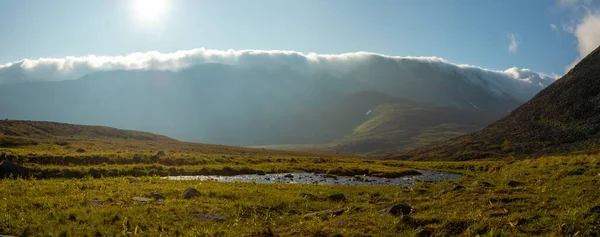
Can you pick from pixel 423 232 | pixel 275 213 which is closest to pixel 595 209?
pixel 423 232

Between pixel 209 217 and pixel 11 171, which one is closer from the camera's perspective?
pixel 209 217

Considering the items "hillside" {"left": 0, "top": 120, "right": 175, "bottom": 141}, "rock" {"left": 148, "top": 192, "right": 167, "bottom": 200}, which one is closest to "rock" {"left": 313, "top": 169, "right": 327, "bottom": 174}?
"rock" {"left": 148, "top": 192, "right": 167, "bottom": 200}

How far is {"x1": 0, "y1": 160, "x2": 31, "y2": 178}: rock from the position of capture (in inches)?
1495

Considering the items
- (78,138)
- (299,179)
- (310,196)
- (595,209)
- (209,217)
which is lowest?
(299,179)

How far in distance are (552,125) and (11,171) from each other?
161607 millimetres

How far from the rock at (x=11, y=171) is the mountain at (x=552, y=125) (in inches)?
4631

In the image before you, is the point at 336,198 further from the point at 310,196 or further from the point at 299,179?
the point at 299,179

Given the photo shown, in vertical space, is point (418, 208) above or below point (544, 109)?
below

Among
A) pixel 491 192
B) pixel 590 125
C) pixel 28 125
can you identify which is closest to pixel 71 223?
pixel 491 192

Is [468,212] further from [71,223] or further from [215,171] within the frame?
[215,171]

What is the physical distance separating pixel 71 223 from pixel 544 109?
612ft

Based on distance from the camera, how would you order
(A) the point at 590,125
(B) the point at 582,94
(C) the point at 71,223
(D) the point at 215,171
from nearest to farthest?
(C) the point at 71,223
(D) the point at 215,171
(A) the point at 590,125
(B) the point at 582,94

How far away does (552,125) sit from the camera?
147m

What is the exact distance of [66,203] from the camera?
25078 mm
